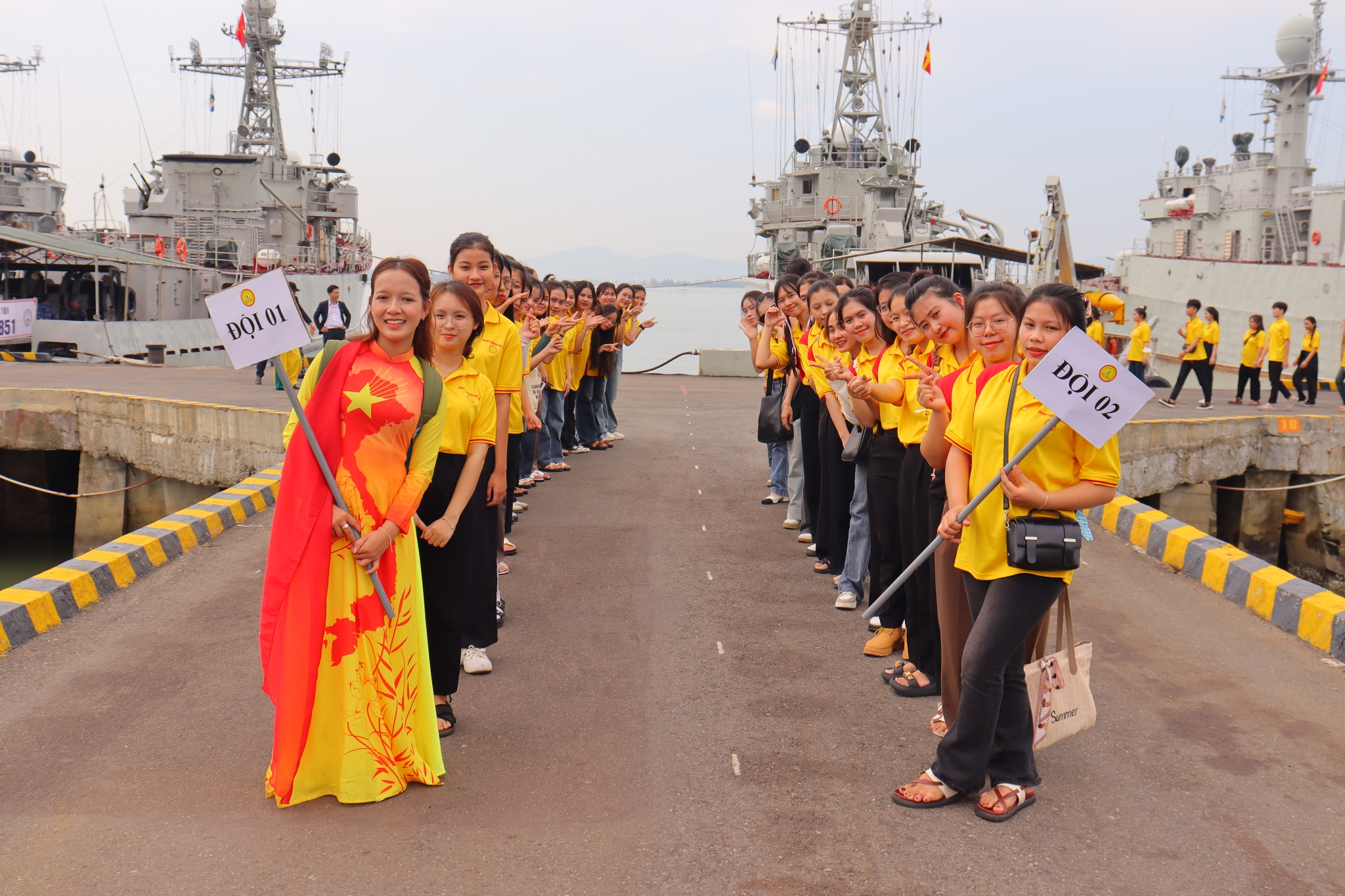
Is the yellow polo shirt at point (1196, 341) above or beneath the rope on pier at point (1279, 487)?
above

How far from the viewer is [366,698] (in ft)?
11.3

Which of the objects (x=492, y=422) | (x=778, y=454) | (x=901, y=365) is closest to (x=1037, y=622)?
(x=901, y=365)

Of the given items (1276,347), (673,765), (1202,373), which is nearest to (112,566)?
(673,765)

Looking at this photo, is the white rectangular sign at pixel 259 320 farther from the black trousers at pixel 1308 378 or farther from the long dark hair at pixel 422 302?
the black trousers at pixel 1308 378

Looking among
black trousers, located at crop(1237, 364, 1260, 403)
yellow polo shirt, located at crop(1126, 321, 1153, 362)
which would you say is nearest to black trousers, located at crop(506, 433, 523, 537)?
yellow polo shirt, located at crop(1126, 321, 1153, 362)

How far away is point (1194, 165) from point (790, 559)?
34.4 meters

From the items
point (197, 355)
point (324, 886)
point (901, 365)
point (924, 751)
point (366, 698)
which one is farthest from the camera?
point (197, 355)

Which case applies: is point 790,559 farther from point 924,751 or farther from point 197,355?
point 197,355

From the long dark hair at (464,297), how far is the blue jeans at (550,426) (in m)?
5.83

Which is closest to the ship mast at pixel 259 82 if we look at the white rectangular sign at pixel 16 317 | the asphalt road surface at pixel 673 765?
the white rectangular sign at pixel 16 317

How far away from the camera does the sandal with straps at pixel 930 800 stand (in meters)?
3.55

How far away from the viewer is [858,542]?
238 inches

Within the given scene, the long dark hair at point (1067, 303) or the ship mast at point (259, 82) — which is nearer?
the long dark hair at point (1067, 303)

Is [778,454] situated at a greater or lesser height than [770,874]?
greater
